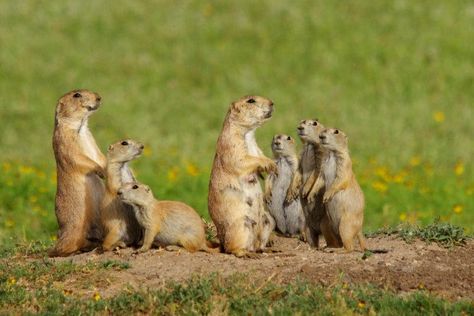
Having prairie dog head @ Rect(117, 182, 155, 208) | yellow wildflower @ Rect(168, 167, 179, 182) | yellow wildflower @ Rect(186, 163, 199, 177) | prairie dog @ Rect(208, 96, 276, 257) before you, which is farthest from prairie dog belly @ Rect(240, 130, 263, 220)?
yellow wildflower @ Rect(186, 163, 199, 177)

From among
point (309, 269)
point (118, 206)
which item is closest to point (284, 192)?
point (118, 206)

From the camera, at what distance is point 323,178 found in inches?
386

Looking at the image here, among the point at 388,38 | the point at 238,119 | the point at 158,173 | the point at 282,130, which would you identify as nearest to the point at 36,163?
the point at 158,173

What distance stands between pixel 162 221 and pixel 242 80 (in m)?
10.9

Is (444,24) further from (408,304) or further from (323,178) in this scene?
(408,304)

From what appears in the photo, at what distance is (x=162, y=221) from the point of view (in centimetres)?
948

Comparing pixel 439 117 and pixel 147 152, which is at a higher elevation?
pixel 439 117

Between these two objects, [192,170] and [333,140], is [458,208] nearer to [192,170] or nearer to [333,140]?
[192,170]

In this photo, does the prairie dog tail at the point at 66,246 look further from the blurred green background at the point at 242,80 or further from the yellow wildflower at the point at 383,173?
the yellow wildflower at the point at 383,173

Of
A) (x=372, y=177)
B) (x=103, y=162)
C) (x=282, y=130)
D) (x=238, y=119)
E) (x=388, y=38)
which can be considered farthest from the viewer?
(x=388, y=38)

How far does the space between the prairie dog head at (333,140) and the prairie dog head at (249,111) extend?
Answer: 535 mm

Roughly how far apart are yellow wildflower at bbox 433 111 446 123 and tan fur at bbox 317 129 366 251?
9.42m

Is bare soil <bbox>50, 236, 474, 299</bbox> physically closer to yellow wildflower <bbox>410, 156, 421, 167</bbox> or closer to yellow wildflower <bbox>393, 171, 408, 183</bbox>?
yellow wildflower <bbox>393, 171, 408, 183</bbox>

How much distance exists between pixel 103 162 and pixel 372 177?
5.80 meters
